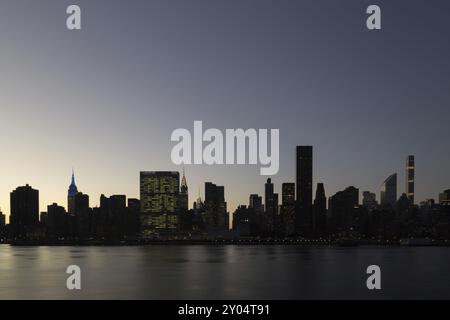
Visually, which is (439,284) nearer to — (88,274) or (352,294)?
(352,294)

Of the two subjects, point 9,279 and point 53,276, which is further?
point 53,276

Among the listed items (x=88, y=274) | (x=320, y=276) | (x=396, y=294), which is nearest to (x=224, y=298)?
(x=396, y=294)

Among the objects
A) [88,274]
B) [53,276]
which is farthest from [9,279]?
[88,274]
